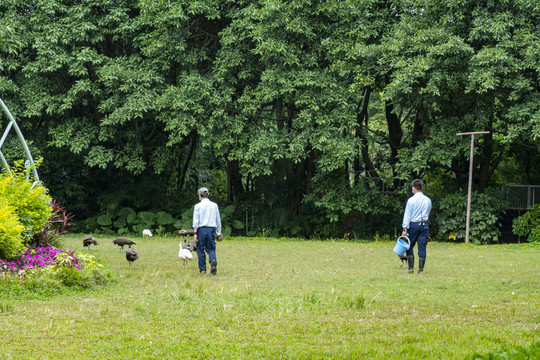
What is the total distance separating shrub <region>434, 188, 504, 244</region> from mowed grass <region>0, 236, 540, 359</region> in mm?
7680

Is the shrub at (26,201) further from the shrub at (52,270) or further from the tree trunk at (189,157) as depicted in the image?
the tree trunk at (189,157)

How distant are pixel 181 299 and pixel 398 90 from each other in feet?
37.8

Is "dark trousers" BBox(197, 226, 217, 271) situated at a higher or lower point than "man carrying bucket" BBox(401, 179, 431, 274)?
lower

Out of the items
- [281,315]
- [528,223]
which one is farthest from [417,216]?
[528,223]

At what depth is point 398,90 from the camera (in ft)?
58.2

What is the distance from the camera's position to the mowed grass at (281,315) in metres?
5.64

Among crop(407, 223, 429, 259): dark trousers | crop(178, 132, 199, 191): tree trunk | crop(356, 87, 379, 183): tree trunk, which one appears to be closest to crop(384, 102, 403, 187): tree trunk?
crop(356, 87, 379, 183): tree trunk

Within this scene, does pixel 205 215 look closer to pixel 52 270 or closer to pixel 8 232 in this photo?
pixel 52 270

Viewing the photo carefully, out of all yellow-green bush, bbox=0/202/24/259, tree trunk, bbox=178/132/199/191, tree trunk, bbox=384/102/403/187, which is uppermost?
tree trunk, bbox=384/102/403/187

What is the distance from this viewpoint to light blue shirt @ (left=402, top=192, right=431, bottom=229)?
11.0m

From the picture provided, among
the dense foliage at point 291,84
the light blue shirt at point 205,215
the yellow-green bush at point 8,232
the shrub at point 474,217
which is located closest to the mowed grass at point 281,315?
the light blue shirt at point 205,215

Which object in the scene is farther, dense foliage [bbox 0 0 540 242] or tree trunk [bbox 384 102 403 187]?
tree trunk [bbox 384 102 403 187]

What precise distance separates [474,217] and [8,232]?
49.0ft

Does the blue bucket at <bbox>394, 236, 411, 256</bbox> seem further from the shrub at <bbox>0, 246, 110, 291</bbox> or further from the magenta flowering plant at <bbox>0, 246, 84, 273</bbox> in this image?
the magenta flowering plant at <bbox>0, 246, 84, 273</bbox>
